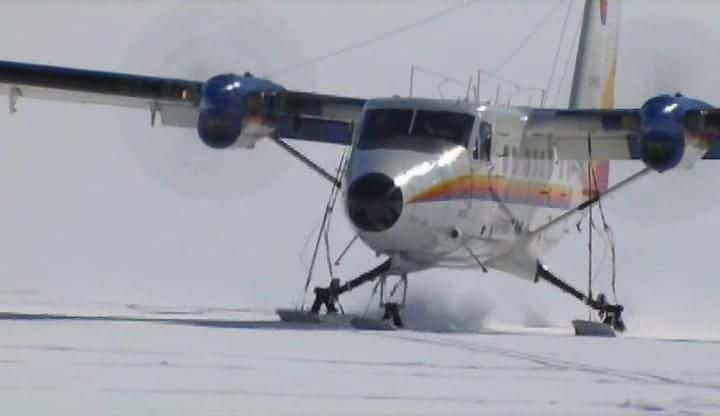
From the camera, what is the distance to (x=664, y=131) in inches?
878

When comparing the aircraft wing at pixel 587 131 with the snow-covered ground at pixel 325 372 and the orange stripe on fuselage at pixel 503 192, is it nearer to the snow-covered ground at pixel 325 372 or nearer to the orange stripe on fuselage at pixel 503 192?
the orange stripe on fuselage at pixel 503 192

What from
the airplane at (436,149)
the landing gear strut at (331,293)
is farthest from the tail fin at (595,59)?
the landing gear strut at (331,293)

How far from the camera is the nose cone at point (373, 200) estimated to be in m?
21.6

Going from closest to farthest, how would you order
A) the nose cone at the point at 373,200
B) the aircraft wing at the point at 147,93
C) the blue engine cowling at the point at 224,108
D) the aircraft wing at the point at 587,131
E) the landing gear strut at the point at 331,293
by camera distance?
the nose cone at the point at 373,200 → the blue engine cowling at the point at 224,108 → the landing gear strut at the point at 331,293 → the aircraft wing at the point at 587,131 → the aircraft wing at the point at 147,93

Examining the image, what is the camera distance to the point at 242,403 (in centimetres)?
1227

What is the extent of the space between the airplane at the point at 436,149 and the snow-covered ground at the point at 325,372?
242 cm

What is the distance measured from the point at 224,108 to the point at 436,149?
2892 mm

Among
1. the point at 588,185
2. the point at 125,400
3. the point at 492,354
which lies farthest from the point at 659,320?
the point at 125,400

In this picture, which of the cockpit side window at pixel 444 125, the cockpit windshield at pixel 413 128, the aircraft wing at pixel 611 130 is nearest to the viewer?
the aircraft wing at pixel 611 130

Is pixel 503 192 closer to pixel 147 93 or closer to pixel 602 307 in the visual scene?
pixel 602 307

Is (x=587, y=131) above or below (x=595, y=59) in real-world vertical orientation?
below

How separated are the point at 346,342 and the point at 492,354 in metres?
1.59

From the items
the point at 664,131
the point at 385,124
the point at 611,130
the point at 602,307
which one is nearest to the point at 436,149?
the point at 385,124

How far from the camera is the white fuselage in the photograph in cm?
2205
